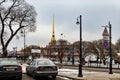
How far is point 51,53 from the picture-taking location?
139 metres

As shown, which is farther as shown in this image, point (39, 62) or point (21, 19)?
point (21, 19)

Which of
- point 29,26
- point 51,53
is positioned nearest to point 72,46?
point 51,53

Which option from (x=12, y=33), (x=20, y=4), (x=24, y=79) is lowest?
(x=24, y=79)

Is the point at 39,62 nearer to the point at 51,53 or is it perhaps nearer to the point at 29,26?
the point at 29,26

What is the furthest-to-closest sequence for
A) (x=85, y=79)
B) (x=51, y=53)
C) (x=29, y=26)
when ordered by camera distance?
(x=51, y=53), (x=29, y=26), (x=85, y=79)

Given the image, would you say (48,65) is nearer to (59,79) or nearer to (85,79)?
(59,79)

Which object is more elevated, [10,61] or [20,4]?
[20,4]

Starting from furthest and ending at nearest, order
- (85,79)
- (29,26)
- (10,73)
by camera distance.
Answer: (29,26)
(85,79)
(10,73)

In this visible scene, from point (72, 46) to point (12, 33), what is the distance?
62.2 meters

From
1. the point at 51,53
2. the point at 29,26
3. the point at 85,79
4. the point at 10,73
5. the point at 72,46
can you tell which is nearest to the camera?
the point at 10,73

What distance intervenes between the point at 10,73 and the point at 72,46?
9623cm

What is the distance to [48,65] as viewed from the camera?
24.5 metres

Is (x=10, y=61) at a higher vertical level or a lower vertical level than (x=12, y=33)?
lower

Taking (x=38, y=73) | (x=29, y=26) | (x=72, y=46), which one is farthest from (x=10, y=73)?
(x=72, y=46)
